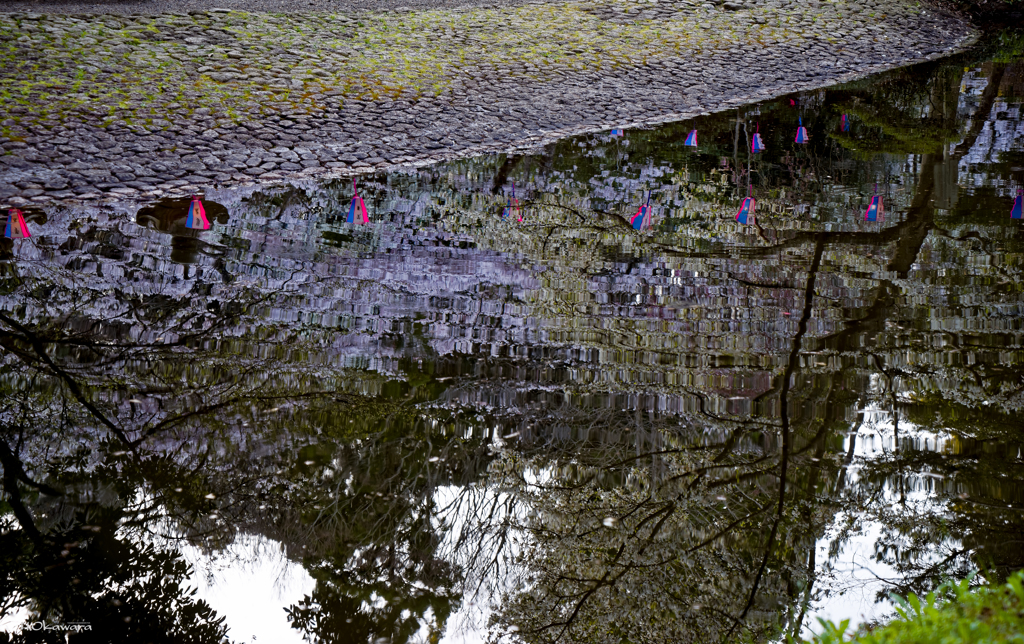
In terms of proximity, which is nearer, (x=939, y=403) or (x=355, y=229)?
(x=939, y=403)

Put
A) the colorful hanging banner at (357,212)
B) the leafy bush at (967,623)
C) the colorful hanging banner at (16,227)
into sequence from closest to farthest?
the leafy bush at (967,623), the colorful hanging banner at (16,227), the colorful hanging banner at (357,212)

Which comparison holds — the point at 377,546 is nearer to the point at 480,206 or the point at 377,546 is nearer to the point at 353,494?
the point at 353,494

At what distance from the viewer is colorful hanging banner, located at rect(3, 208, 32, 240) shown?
6.20 m

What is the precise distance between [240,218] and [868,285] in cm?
486

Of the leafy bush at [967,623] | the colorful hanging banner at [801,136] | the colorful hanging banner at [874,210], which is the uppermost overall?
the colorful hanging banner at [801,136]

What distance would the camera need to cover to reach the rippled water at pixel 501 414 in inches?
143

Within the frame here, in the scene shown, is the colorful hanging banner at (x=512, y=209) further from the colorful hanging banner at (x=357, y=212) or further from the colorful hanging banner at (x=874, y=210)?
the colorful hanging banner at (x=874, y=210)

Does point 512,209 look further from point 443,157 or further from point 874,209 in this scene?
point 874,209

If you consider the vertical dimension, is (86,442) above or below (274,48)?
below

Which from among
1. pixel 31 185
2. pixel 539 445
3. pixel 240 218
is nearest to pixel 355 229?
pixel 240 218

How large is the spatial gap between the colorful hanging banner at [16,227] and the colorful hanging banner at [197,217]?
1118 mm

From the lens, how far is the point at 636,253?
6777mm

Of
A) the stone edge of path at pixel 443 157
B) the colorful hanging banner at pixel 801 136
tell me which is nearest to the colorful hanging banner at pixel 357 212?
the stone edge of path at pixel 443 157

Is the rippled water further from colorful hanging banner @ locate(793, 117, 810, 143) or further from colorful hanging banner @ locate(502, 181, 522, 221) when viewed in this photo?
colorful hanging banner @ locate(793, 117, 810, 143)
